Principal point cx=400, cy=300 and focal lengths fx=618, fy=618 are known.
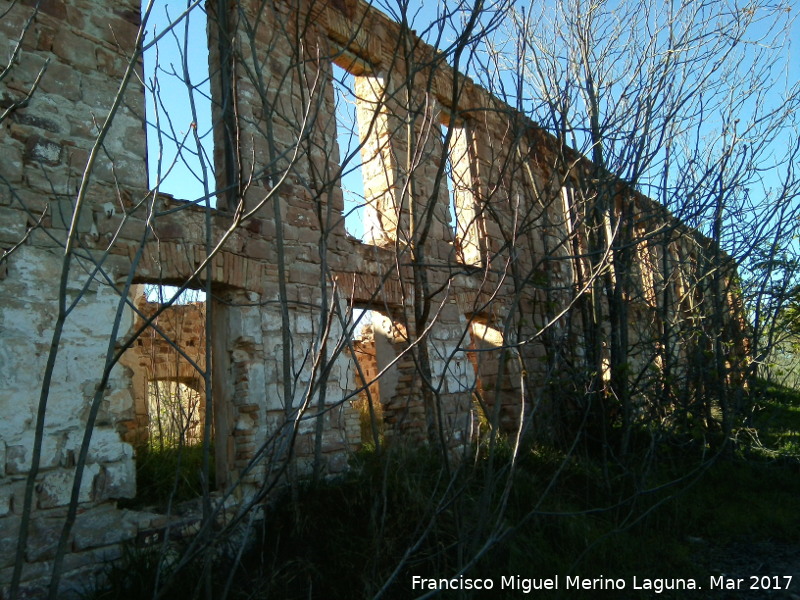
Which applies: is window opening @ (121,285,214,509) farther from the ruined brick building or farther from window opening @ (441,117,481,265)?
window opening @ (441,117,481,265)

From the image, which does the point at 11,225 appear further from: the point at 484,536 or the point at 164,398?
the point at 484,536

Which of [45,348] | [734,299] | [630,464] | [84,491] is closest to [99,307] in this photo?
[45,348]

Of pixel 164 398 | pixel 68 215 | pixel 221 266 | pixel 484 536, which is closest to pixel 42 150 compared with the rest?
pixel 68 215

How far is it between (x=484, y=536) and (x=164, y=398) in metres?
2.64

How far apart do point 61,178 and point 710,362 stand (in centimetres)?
591

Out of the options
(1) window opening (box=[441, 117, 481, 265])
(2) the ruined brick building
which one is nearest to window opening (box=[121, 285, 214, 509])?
(2) the ruined brick building

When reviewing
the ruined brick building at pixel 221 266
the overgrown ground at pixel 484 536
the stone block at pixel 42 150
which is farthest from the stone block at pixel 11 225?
the overgrown ground at pixel 484 536

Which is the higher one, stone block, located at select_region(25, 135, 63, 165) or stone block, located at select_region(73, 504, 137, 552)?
stone block, located at select_region(25, 135, 63, 165)

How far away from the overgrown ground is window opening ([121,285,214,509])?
108 centimetres

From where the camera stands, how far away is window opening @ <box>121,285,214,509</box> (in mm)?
4434

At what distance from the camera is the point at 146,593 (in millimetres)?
2955

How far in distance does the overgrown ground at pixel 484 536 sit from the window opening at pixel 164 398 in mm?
1085

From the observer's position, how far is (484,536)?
11.2 feet

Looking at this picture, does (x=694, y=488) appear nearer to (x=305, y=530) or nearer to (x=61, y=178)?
(x=305, y=530)
